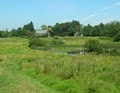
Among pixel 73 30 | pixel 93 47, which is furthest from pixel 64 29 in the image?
pixel 93 47

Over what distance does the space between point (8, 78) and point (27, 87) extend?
2.53m

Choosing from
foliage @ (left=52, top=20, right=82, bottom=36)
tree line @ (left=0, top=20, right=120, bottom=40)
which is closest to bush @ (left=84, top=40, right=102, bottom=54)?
tree line @ (left=0, top=20, right=120, bottom=40)

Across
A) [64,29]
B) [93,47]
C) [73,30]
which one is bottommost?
[93,47]

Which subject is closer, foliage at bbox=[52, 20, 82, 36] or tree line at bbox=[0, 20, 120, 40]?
tree line at bbox=[0, 20, 120, 40]

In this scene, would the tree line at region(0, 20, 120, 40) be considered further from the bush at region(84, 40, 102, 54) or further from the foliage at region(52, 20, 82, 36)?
the bush at region(84, 40, 102, 54)

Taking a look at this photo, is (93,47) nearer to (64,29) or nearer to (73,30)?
(73,30)

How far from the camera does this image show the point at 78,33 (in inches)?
3944

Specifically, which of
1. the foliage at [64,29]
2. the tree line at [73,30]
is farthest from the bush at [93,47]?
the foliage at [64,29]

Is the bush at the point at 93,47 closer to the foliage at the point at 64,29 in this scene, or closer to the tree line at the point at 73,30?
the tree line at the point at 73,30

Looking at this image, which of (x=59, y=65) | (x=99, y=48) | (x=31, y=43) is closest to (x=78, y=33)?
(x=31, y=43)

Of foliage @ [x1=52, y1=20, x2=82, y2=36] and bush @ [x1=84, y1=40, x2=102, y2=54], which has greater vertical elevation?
foliage @ [x1=52, y1=20, x2=82, y2=36]

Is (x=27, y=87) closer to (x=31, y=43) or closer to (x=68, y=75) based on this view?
(x=68, y=75)

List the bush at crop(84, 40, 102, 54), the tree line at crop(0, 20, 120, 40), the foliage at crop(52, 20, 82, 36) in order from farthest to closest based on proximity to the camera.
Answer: the foliage at crop(52, 20, 82, 36)
the tree line at crop(0, 20, 120, 40)
the bush at crop(84, 40, 102, 54)

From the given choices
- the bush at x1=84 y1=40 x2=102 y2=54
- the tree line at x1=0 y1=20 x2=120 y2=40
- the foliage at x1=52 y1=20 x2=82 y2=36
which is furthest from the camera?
the foliage at x1=52 y1=20 x2=82 y2=36
